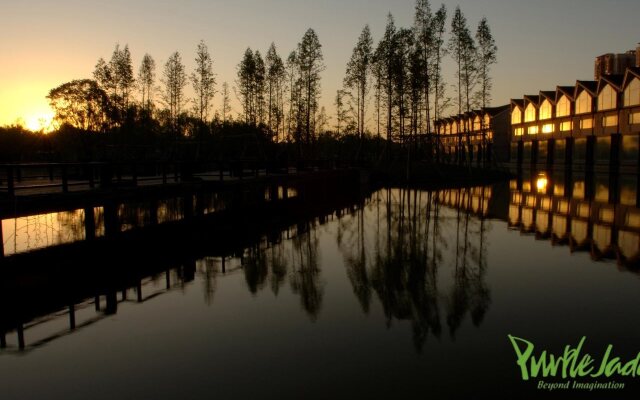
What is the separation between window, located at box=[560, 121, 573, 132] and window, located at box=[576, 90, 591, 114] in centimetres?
215

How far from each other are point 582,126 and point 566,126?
3835 mm

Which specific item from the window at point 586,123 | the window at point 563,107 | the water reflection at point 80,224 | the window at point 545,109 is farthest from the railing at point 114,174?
the window at point 545,109

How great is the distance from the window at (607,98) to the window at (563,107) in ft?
21.4

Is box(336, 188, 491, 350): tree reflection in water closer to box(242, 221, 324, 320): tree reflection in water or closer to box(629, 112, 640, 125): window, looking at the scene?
box(242, 221, 324, 320): tree reflection in water

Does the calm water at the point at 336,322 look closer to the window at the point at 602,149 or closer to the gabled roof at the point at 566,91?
the window at the point at 602,149

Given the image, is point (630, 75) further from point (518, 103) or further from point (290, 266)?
point (290, 266)

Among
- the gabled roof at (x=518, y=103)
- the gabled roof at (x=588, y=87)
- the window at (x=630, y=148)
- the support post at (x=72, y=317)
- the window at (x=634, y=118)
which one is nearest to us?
the support post at (x=72, y=317)

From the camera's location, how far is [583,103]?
6400 centimetres

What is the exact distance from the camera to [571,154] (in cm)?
6731

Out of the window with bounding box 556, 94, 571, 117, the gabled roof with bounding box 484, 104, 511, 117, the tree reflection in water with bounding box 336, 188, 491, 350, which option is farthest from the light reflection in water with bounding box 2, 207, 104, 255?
the gabled roof with bounding box 484, 104, 511, 117

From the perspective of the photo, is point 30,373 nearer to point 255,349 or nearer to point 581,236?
point 255,349

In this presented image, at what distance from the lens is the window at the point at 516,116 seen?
8181 centimetres

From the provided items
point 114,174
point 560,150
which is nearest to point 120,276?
point 114,174

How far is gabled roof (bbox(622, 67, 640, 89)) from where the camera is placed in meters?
53.6
